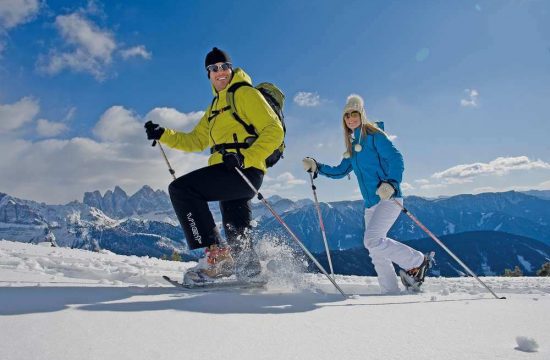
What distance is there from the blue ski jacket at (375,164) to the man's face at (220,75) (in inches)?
88.7

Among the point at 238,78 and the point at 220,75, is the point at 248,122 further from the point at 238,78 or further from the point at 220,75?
the point at 220,75

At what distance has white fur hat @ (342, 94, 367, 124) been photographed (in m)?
6.29

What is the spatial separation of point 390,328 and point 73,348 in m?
1.76

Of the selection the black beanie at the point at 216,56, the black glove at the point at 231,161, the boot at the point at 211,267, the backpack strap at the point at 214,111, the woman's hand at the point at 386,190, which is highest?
the black beanie at the point at 216,56

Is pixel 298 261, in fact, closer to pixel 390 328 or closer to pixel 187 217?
pixel 187 217

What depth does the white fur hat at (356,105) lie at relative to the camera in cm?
629

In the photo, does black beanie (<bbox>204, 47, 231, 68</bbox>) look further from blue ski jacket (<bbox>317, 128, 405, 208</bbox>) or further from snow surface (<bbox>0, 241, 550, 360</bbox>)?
snow surface (<bbox>0, 241, 550, 360</bbox>)

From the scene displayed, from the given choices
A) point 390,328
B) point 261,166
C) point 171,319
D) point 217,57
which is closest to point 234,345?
point 171,319

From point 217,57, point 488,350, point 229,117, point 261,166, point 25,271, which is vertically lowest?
point 488,350

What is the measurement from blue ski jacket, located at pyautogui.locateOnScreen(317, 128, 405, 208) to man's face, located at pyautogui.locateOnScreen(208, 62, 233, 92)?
88.7 inches

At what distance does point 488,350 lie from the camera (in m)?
2.03

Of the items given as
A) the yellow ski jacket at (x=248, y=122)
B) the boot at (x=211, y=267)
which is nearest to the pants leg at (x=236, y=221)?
the boot at (x=211, y=267)

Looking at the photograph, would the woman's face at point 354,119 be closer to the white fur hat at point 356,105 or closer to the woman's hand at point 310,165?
the white fur hat at point 356,105

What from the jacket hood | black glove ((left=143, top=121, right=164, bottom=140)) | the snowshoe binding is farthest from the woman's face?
black glove ((left=143, top=121, right=164, bottom=140))
